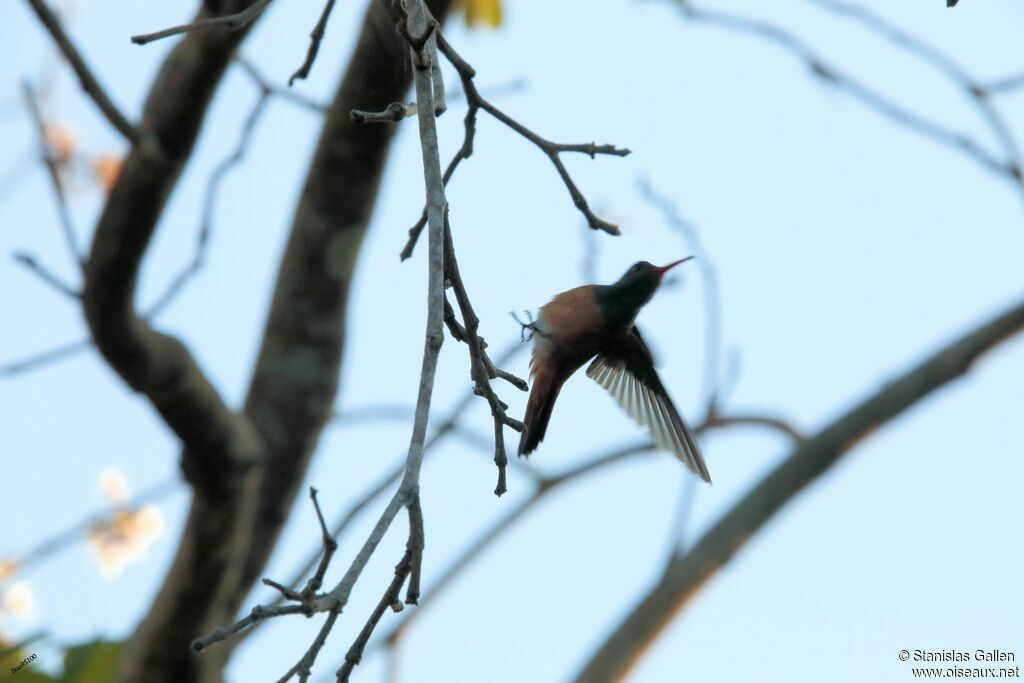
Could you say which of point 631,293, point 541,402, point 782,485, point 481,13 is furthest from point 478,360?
point 782,485

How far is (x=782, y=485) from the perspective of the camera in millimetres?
4465

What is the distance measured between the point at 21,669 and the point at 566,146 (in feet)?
5.54

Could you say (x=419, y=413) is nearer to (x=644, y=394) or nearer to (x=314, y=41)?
(x=314, y=41)

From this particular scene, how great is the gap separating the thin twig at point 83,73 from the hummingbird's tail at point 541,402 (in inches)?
56.6

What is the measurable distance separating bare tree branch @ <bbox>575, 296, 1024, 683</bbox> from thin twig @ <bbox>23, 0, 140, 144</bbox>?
2.37 m

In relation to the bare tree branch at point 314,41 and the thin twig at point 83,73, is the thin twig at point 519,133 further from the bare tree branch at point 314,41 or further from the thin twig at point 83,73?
the thin twig at point 83,73

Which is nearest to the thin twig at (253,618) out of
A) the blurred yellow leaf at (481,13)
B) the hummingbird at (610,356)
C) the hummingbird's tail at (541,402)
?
the hummingbird at (610,356)

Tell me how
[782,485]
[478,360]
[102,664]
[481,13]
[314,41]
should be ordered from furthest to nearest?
[782,485] → [481,13] → [102,664] → [314,41] → [478,360]

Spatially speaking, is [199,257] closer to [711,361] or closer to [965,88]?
[711,361]

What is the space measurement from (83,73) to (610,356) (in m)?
1.98

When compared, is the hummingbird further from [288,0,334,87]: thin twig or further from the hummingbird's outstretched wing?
[288,0,334,87]: thin twig

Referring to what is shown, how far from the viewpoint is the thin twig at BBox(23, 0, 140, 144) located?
3.43 m

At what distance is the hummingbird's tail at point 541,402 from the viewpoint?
356cm

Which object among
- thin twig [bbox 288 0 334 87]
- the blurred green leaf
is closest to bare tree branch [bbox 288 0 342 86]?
thin twig [bbox 288 0 334 87]
